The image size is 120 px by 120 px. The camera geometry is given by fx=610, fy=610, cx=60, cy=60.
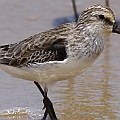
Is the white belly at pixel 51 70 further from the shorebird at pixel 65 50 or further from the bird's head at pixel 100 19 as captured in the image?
the bird's head at pixel 100 19

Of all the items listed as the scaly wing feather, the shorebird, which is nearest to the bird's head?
the shorebird

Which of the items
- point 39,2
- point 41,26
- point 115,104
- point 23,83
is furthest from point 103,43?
point 39,2

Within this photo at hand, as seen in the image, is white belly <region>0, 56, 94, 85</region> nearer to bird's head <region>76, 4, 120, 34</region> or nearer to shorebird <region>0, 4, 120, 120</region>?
shorebird <region>0, 4, 120, 120</region>

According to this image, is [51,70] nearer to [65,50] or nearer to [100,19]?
[65,50]

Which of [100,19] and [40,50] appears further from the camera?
[40,50]

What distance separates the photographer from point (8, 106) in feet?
24.7

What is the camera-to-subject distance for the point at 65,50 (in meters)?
6.72

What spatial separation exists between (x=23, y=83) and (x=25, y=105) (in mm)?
745

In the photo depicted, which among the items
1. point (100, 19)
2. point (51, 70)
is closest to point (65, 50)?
point (51, 70)

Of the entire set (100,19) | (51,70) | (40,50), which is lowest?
(51,70)

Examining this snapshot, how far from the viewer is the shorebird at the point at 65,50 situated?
6.67 meters

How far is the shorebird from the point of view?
21.9 feet

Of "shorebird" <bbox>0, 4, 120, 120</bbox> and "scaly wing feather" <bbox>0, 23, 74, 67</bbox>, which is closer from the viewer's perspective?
"shorebird" <bbox>0, 4, 120, 120</bbox>

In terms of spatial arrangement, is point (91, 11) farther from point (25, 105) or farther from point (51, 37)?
point (25, 105)
